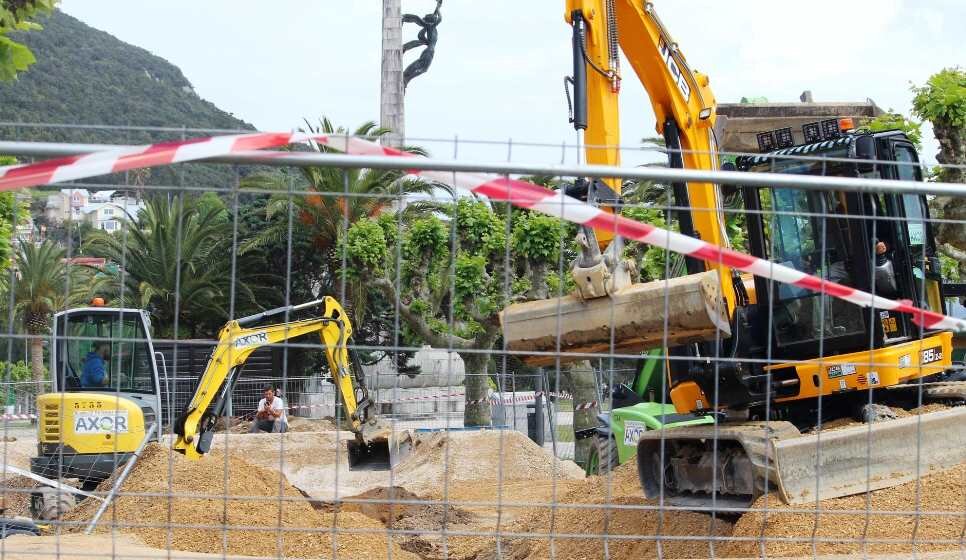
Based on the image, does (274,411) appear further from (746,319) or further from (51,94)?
(51,94)

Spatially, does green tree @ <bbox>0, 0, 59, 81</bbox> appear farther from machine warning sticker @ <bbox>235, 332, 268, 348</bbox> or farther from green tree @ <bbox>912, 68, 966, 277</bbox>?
green tree @ <bbox>912, 68, 966, 277</bbox>

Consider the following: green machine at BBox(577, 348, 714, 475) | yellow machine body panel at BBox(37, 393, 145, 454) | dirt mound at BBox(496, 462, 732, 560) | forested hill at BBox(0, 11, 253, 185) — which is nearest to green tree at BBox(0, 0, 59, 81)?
dirt mound at BBox(496, 462, 732, 560)

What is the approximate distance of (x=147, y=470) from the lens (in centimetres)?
947

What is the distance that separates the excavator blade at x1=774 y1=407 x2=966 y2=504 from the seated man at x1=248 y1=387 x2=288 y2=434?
15161 mm

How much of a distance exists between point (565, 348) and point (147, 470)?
442cm

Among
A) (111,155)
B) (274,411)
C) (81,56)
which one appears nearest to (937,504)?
(111,155)

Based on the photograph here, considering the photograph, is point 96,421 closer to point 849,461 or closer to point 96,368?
point 96,368

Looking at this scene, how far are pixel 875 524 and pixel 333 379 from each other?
28.3 feet

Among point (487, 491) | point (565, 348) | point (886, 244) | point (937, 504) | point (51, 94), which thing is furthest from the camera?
point (51, 94)

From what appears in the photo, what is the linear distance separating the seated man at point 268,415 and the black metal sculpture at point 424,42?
1300cm

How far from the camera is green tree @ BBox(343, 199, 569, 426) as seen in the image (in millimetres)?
11102

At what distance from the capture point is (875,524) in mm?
5711

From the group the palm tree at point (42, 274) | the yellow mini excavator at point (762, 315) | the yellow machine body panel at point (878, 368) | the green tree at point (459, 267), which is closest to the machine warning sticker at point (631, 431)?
the green tree at point (459, 267)

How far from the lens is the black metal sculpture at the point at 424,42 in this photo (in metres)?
32.0
